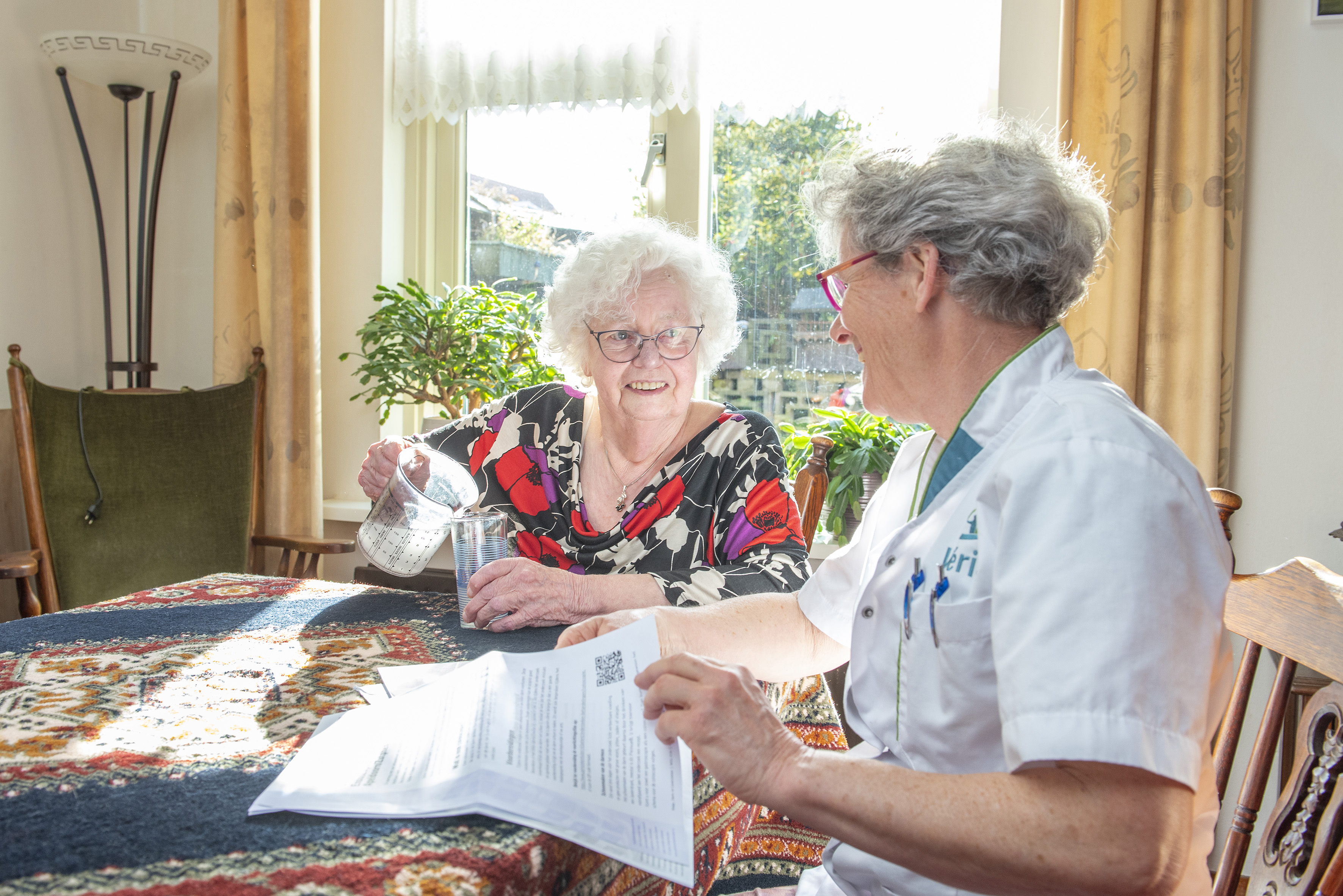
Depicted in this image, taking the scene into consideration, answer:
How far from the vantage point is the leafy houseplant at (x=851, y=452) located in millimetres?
2195

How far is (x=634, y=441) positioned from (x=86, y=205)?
7.81ft

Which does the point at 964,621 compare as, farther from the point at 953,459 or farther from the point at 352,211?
the point at 352,211

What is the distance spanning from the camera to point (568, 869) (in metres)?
0.59

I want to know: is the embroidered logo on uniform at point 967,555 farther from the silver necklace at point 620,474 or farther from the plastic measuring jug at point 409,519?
the silver necklace at point 620,474

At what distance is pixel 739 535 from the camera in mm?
1429

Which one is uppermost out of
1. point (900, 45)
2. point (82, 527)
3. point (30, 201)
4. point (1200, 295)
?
point (900, 45)

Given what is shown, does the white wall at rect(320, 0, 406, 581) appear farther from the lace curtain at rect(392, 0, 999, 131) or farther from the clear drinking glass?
the clear drinking glass

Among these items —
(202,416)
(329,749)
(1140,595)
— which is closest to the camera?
(1140,595)

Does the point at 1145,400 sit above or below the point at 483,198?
below

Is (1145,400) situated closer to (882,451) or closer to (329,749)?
(882,451)

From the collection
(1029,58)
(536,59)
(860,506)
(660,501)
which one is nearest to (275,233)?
(536,59)

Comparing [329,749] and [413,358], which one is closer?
[329,749]

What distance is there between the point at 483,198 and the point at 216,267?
2.76 feet

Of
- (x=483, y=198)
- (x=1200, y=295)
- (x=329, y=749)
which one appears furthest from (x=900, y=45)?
(x=329, y=749)
